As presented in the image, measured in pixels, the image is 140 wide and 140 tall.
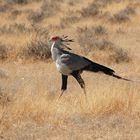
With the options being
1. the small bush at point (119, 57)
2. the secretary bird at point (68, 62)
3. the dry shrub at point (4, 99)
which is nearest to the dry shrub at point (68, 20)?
the small bush at point (119, 57)

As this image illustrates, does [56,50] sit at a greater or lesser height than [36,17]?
greater

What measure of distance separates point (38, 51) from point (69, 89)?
4.58 m

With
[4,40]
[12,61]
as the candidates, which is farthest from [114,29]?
[12,61]

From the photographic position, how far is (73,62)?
9.20 metres

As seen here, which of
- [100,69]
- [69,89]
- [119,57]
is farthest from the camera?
[119,57]

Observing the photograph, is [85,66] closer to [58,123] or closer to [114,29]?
[58,123]

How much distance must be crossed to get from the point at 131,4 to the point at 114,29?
9.68m

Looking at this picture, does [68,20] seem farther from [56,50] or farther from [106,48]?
[56,50]

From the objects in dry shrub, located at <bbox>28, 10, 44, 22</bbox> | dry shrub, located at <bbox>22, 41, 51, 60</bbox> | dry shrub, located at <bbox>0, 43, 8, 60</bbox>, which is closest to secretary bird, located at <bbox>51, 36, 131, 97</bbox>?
dry shrub, located at <bbox>22, 41, 51, 60</bbox>

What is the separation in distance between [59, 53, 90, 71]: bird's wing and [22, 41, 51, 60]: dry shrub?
6.38 m

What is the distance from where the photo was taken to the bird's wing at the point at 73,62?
360 inches

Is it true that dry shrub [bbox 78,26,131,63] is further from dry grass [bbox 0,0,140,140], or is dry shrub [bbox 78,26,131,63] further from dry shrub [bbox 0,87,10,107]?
dry shrub [bbox 0,87,10,107]

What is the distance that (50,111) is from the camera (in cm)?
830

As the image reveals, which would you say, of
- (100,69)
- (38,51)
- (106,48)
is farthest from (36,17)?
(100,69)
